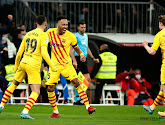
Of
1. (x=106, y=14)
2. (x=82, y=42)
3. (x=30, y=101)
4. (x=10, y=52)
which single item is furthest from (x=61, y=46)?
(x=106, y=14)

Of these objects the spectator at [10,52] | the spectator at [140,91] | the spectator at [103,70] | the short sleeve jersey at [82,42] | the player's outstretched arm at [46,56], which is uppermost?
the player's outstretched arm at [46,56]

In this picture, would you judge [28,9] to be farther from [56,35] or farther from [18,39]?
[56,35]

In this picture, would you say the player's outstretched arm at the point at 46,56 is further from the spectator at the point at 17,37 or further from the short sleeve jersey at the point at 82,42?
the spectator at the point at 17,37

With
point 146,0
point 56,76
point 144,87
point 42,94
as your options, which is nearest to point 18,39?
point 42,94

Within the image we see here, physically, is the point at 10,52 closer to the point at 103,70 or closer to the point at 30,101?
the point at 103,70

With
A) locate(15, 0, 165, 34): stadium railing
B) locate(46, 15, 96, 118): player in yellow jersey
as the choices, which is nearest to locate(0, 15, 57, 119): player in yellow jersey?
locate(46, 15, 96, 118): player in yellow jersey

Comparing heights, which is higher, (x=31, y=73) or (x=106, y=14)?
(x=106, y=14)

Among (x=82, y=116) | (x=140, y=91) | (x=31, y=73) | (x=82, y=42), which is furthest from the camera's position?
(x=140, y=91)

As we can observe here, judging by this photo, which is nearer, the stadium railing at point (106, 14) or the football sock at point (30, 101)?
the football sock at point (30, 101)

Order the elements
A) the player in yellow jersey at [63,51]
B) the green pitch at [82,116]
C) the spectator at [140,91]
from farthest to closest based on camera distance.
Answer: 1. the spectator at [140,91]
2. the player in yellow jersey at [63,51]
3. the green pitch at [82,116]

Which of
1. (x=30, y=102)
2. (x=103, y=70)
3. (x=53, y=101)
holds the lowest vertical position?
(x=103, y=70)

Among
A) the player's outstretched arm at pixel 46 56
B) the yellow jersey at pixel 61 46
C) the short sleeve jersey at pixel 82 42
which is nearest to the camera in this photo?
the player's outstretched arm at pixel 46 56

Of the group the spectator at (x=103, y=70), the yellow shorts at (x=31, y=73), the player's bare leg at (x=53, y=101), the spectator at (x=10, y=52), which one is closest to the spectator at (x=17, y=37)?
the spectator at (x=10, y=52)

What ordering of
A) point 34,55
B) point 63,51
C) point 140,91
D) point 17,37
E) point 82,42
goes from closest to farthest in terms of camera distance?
point 34,55, point 63,51, point 82,42, point 17,37, point 140,91
